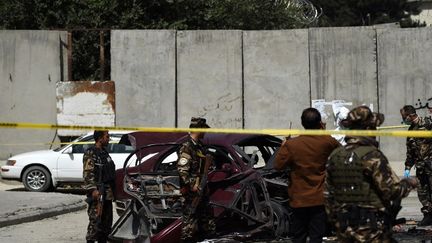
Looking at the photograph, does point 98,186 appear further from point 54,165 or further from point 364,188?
point 54,165

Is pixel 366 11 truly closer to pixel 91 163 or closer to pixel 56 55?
pixel 56 55

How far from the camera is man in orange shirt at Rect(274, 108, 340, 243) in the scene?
24.3 ft

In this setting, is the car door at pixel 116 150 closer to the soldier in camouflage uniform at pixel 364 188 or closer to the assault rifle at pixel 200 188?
the assault rifle at pixel 200 188

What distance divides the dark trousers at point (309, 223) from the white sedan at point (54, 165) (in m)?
9.23

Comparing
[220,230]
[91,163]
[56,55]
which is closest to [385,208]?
[220,230]

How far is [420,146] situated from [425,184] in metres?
0.54

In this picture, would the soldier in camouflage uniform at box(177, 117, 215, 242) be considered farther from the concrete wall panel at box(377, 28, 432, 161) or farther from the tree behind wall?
the tree behind wall

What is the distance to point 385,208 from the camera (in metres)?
5.88

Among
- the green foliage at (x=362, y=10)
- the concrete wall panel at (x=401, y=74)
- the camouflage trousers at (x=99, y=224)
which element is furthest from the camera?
the green foliage at (x=362, y=10)

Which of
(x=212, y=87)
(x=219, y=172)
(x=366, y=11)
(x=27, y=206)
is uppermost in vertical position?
(x=366, y=11)

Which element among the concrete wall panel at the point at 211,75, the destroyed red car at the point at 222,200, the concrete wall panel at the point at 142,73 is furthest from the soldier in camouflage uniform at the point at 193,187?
the concrete wall panel at the point at 142,73

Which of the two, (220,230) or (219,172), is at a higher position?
(219,172)

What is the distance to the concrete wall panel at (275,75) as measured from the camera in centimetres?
2242

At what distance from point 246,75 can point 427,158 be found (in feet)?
38.2
